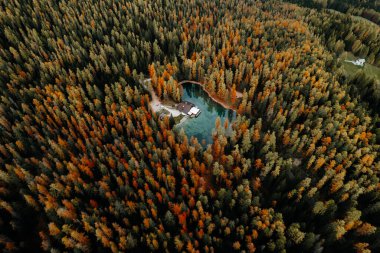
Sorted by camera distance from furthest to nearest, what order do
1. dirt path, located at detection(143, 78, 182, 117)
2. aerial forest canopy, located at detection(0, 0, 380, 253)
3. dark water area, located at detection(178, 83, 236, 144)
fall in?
dirt path, located at detection(143, 78, 182, 117), dark water area, located at detection(178, 83, 236, 144), aerial forest canopy, located at detection(0, 0, 380, 253)

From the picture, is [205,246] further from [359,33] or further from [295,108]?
[359,33]

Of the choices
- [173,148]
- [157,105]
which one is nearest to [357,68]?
[157,105]

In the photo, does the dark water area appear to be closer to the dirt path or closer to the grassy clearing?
the dirt path

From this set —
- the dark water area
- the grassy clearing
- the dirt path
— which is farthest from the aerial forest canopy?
the grassy clearing

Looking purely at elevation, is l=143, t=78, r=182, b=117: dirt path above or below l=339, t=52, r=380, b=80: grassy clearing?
above

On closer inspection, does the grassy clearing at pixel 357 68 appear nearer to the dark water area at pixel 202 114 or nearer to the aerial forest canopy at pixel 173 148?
the aerial forest canopy at pixel 173 148

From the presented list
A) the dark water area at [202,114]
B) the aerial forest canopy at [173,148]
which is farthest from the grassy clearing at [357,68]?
the dark water area at [202,114]
